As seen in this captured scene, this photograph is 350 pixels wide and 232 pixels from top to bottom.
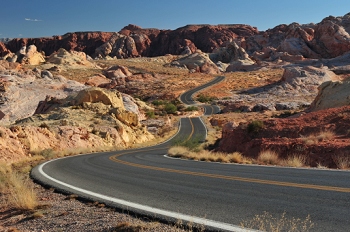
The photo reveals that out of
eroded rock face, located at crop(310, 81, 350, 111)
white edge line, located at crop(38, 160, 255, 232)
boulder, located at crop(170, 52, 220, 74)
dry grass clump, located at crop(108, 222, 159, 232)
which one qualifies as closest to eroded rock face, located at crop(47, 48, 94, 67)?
boulder, located at crop(170, 52, 220, 74)

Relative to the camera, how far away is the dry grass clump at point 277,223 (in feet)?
16.3

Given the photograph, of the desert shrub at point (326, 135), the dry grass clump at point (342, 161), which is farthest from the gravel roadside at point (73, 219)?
the desert shrub at point (326, 135)

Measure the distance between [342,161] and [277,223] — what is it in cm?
836

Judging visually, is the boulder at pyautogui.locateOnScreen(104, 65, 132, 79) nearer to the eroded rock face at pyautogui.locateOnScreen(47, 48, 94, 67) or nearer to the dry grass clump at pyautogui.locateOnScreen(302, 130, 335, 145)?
the eroded rock face at pyautogui.locateOnScreen(47, 48, 94, 67)

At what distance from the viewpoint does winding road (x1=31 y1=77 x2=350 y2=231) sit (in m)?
5.79

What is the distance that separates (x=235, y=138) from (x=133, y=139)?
18.0 metres

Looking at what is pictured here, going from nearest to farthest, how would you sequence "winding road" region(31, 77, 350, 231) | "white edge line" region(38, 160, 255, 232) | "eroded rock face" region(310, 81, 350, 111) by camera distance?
"white edge line" region(38, 160, 255, 232) → "winding road" region(31, 77, 350, 231) → "eroded rock face" region(310, 81, 350, 111)

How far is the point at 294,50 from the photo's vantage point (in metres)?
121

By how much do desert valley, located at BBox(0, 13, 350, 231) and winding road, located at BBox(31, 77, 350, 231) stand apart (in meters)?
0.58

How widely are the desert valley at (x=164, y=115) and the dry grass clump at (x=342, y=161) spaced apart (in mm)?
36

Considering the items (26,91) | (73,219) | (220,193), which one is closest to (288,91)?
(26,91)

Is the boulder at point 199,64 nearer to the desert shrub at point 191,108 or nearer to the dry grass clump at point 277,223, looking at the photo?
the desert shrub at point 191,108

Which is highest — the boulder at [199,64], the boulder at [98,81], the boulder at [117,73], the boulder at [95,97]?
the boulder at [199,64]

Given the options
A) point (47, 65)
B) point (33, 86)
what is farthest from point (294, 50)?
point (33, 86)
